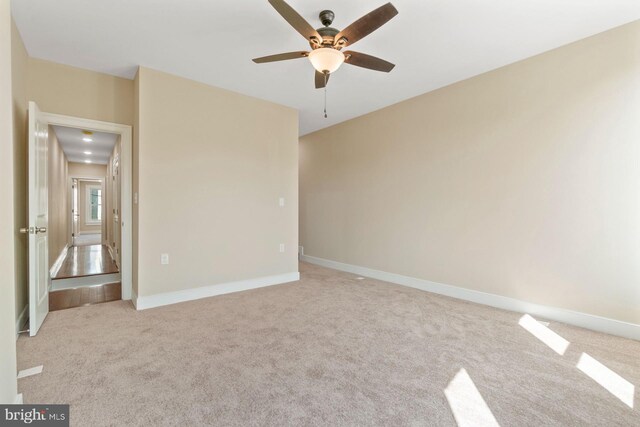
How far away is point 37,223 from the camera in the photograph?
8.69ft

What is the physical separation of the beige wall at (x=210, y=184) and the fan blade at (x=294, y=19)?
2142 millimetres

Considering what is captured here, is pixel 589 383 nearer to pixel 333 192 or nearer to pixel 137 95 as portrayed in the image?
pixel 333 192

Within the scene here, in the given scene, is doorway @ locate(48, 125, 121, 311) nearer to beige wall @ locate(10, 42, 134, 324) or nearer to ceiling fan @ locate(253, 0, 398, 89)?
beige wall @ locate(10, 42, 134, 324)

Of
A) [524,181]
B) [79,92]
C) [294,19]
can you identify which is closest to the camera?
[294,19]

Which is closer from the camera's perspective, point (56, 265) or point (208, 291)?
point (208, 291)

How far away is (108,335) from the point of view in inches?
101

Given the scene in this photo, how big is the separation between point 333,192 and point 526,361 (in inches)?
156

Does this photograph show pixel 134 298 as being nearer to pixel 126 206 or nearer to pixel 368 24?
pixel 126 206

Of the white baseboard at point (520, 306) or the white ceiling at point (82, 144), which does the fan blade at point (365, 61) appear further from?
the white ceiling at point (82, 144)

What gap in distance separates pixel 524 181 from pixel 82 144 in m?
8.10

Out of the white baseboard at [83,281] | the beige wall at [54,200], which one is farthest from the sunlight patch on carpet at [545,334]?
the beige wall at [54,200]

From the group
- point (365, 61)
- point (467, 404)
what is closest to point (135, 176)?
point (365, 61)

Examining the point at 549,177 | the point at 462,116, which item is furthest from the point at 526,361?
the point at 462,116

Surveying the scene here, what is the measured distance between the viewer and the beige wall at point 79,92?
3.10m
